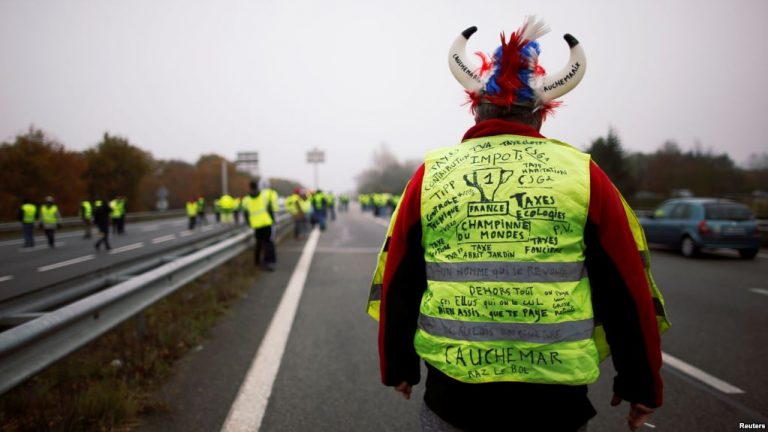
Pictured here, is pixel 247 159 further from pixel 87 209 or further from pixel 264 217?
pixel 264 217

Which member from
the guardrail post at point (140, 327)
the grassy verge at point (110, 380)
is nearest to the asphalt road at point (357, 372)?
the grassy verge at point (110, 380)

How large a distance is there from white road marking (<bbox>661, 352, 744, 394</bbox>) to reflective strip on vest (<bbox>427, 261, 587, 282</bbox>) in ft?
9.18

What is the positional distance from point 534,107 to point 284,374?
3150 mm

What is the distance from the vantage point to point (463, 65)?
1709mm

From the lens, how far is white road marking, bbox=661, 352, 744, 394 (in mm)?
3309

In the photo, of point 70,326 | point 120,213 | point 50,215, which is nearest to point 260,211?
point 70,326

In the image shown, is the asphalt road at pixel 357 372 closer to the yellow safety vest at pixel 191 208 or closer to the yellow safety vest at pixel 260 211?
the yellow safety vest at pixel 260 211

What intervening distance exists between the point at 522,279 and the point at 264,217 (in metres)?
8.23

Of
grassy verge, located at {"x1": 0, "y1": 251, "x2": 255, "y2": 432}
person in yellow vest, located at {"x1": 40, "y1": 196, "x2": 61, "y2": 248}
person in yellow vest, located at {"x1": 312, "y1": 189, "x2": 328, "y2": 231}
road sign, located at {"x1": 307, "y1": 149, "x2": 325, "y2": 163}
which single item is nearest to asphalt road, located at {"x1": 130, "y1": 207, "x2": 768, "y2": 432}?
grassy verge, located at {"x1": 0, "y1": 251, "x2": 255, "y2": 432}

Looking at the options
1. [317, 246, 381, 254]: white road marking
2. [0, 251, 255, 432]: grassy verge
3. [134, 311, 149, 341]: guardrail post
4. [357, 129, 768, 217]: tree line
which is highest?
[357, 129, 768, 217]: tree line

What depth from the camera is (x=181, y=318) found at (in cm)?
516

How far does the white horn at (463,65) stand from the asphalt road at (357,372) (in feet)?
4.01

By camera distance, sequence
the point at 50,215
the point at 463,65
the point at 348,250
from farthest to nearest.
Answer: the point at 50,215 < the point at 348,250 < the point at 463,65

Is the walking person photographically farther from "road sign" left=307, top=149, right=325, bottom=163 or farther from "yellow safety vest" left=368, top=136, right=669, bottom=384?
"road sign" left=307, top=149, right=325, bottom=163
